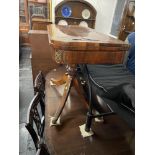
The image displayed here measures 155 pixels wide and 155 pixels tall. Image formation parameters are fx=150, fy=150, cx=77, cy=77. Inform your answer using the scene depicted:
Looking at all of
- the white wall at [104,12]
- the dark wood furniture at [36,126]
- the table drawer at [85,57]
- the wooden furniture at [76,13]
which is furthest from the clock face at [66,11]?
the table drawer at [85,57]

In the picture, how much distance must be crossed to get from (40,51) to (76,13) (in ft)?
5.92

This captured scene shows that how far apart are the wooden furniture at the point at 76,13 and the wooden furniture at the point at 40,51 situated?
1.46 meters

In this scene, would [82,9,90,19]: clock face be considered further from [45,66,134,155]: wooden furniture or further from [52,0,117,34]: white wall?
[45,66,134,155]: wooden furniture

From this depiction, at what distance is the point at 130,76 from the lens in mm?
1339

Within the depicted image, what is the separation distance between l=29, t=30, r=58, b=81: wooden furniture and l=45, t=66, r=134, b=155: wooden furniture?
91cm

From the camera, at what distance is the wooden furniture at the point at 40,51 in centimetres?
178

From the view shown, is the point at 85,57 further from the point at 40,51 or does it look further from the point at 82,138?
the point at 40,51

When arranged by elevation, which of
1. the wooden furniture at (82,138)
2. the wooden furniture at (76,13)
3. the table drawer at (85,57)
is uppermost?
the wooden furniture at (76,13)

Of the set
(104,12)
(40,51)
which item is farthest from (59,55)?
(104,12)

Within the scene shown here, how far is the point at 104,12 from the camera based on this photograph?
343cm

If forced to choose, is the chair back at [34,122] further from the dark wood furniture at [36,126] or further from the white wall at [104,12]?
the white wall at [104,12]
